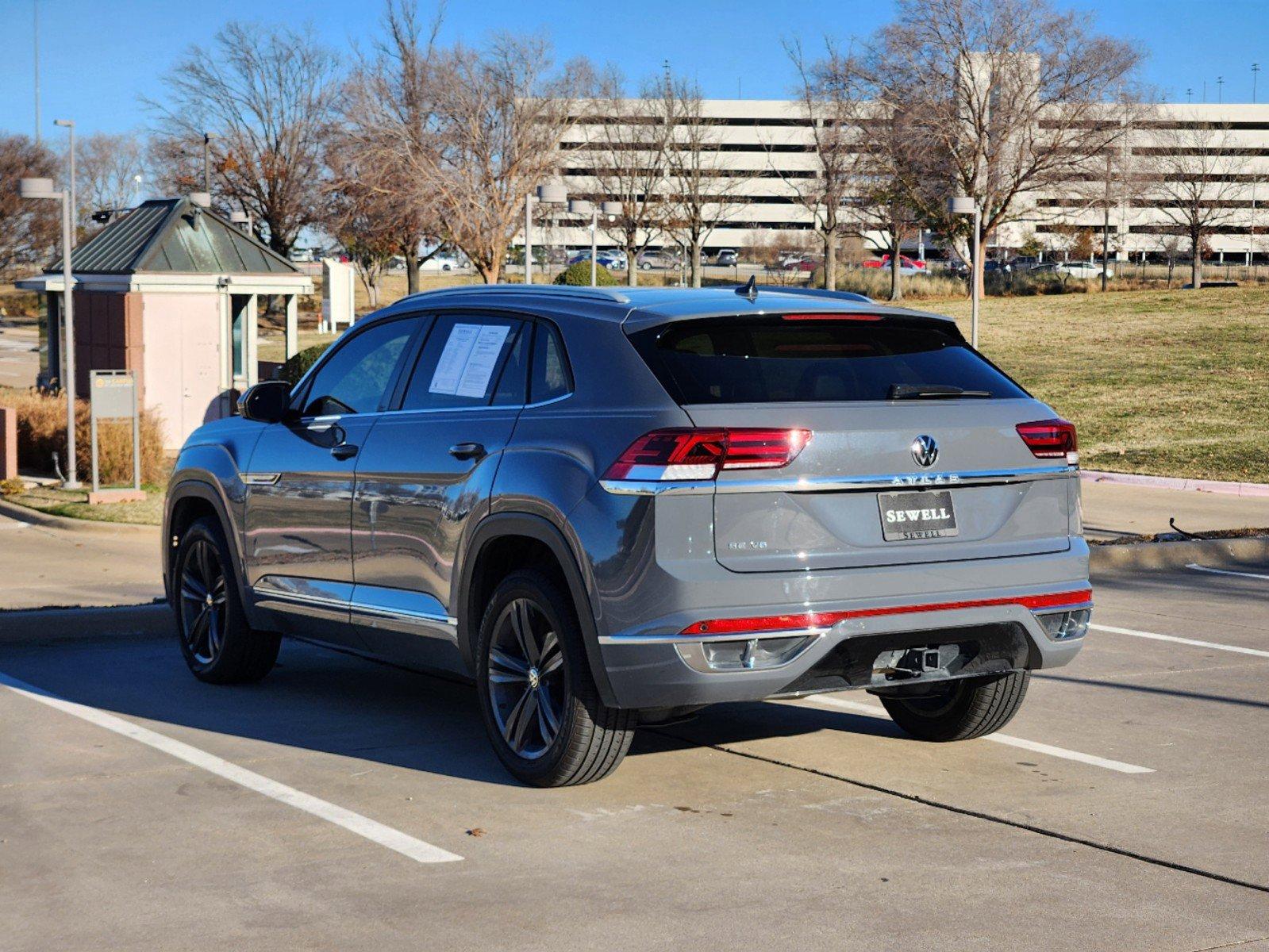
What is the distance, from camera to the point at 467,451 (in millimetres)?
6023

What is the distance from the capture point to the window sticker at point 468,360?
20.5 ft

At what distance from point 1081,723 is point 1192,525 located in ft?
28.0

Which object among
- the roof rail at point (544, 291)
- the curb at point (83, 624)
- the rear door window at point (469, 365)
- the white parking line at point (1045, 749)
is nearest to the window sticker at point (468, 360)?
the rear door window at point (469, 365)

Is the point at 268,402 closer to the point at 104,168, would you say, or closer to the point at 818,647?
the point at 818,647

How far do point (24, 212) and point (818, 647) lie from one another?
80.3 m

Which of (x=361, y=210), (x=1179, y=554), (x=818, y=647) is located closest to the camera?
(x=818, y=647)

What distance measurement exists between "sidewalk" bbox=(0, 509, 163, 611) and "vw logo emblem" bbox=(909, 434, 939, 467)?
631cm

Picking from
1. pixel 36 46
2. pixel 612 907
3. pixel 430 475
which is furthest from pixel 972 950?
pixel 36 46

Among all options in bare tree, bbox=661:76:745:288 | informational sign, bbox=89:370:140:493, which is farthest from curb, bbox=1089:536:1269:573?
bare tree, bbox=661:76:745:288

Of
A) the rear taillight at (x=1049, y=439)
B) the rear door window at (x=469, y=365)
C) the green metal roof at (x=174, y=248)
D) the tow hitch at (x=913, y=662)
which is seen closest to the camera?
the tow hitch at (x=913, y=662)

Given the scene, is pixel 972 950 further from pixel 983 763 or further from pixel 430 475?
pixel 430 475

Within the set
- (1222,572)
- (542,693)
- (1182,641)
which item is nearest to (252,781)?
(542,693)

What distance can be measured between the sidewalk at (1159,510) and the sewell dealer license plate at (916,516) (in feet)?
27.2

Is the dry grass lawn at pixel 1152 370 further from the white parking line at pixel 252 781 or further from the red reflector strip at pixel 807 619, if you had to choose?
the white parking line at pixel 252 781
